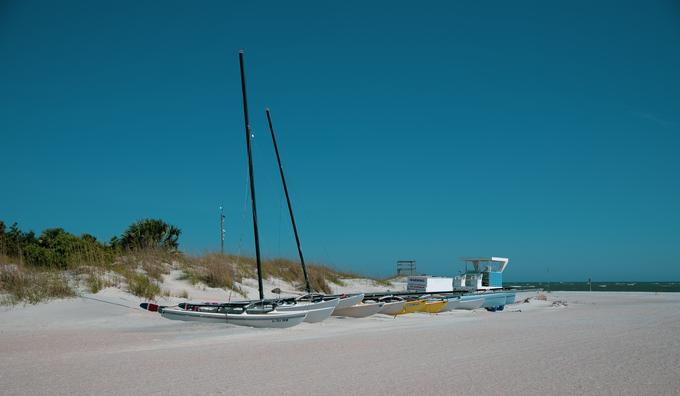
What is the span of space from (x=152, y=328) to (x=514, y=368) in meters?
9.31

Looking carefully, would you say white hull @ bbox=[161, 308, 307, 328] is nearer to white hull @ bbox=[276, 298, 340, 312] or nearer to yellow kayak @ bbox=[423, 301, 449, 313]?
white hull @ bbox=[276, 298, 340, 312]

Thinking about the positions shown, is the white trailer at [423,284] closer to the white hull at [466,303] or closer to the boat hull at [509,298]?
the boat hull at [509,298]

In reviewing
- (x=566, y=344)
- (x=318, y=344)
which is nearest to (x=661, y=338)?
(x=566, y=344)

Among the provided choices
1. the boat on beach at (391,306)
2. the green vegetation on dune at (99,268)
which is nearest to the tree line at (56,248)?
the green vegetation on dune at (99,268)

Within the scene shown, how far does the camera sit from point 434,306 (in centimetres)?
2108

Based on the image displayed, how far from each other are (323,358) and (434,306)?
12.4 meters

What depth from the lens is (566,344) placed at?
11117 mm

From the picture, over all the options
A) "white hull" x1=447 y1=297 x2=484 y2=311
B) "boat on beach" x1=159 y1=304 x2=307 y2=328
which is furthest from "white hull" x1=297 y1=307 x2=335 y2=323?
"white hull" x1=447 y1=297 x2=484 y2=311

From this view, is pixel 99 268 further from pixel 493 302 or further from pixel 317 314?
pixel 493 302

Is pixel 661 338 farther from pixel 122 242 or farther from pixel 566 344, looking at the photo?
pixel 122 242

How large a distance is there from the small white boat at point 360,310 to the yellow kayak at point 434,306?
9.66 feet

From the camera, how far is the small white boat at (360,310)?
60.0 feet

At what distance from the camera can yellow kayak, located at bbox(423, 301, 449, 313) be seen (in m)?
20.8

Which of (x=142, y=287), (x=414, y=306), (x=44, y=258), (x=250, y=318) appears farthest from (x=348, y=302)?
(x=44, y=258)
